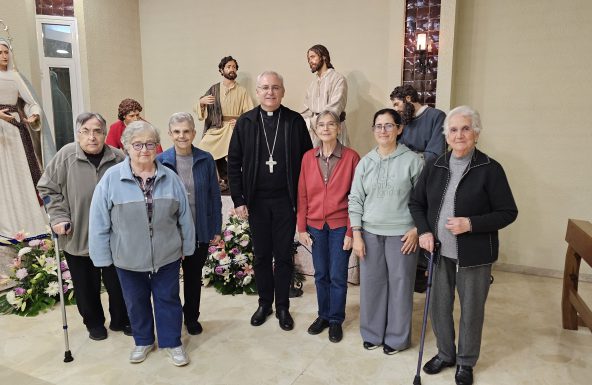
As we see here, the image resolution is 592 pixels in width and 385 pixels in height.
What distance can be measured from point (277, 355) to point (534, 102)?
3.17 m

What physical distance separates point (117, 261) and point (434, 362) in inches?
71.0

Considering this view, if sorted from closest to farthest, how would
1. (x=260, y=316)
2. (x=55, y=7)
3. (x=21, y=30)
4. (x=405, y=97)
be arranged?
(x=260, y=316)
(x=405, y=97)
(x=21, y=30)
(x=55, y=7)

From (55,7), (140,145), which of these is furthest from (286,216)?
(55,7)

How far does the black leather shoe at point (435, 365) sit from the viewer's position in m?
2.48

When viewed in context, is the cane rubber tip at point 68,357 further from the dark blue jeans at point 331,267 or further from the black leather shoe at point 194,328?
the dark blue jeans at point 331,267

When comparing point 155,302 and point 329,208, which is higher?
point 329,208

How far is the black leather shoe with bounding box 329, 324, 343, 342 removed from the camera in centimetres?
285

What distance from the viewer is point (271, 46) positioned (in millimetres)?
5199

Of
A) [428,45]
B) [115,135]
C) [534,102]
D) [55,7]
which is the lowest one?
[115,135]

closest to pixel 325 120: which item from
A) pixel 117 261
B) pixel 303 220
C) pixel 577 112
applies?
pixel 303 220

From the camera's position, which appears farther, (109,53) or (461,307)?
(109,53)

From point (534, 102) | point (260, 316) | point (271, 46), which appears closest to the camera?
point (260, 316)

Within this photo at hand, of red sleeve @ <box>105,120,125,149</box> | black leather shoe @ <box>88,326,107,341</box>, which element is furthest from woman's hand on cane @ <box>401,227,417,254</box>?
red sleeve @ <box>105,120,125,149</box>

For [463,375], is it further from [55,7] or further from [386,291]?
[55,7]
